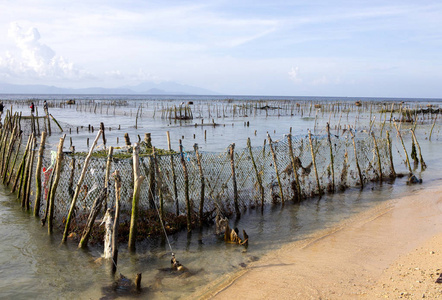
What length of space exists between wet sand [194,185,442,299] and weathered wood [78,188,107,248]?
258 centimetres

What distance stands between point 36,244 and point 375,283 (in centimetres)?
653

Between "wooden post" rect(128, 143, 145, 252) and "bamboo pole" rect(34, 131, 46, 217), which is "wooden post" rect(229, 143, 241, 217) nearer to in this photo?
"wooden post" rect(128, 143, 145, 252)

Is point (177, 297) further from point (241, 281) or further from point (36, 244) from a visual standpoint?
point (36, 244)

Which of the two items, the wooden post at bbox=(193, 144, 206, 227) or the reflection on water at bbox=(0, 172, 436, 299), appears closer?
the reflection on water at bbox=(0, 172, 436, 299)

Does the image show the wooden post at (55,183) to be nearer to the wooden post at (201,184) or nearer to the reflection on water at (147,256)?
the reflection on water at (147,256)

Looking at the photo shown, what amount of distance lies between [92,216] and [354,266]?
16.0 ft

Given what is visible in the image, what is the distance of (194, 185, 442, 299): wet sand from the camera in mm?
5441

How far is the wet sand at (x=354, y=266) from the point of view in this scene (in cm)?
544

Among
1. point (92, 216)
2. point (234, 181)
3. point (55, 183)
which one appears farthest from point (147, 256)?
point (234, 181)

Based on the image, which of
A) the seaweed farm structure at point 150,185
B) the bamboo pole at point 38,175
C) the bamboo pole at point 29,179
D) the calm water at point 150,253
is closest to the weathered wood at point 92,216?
the seaweed farm structure at point 150,185

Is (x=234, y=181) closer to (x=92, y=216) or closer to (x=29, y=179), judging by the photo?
(x=92, y=216)

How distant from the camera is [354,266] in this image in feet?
20.7

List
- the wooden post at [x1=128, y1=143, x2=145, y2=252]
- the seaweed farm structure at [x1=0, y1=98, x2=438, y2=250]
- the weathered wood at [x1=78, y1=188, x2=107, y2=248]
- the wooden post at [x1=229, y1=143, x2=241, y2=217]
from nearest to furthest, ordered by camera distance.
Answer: the wooden post at [x1=128, y1=143, x2=145, y2=252] < the weathered wood at [x1=78, y1=188, x2=107, y2=248] < the seaweed farm structure at [x1=0, y1=98, x2=438, y2=250] < the wooden post at [x1=229, y1=143, x2=241, y2=217]

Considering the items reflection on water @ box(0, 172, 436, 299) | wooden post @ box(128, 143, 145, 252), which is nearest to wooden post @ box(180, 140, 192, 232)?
reflection on water @ box(0, 172, 436, 299)
